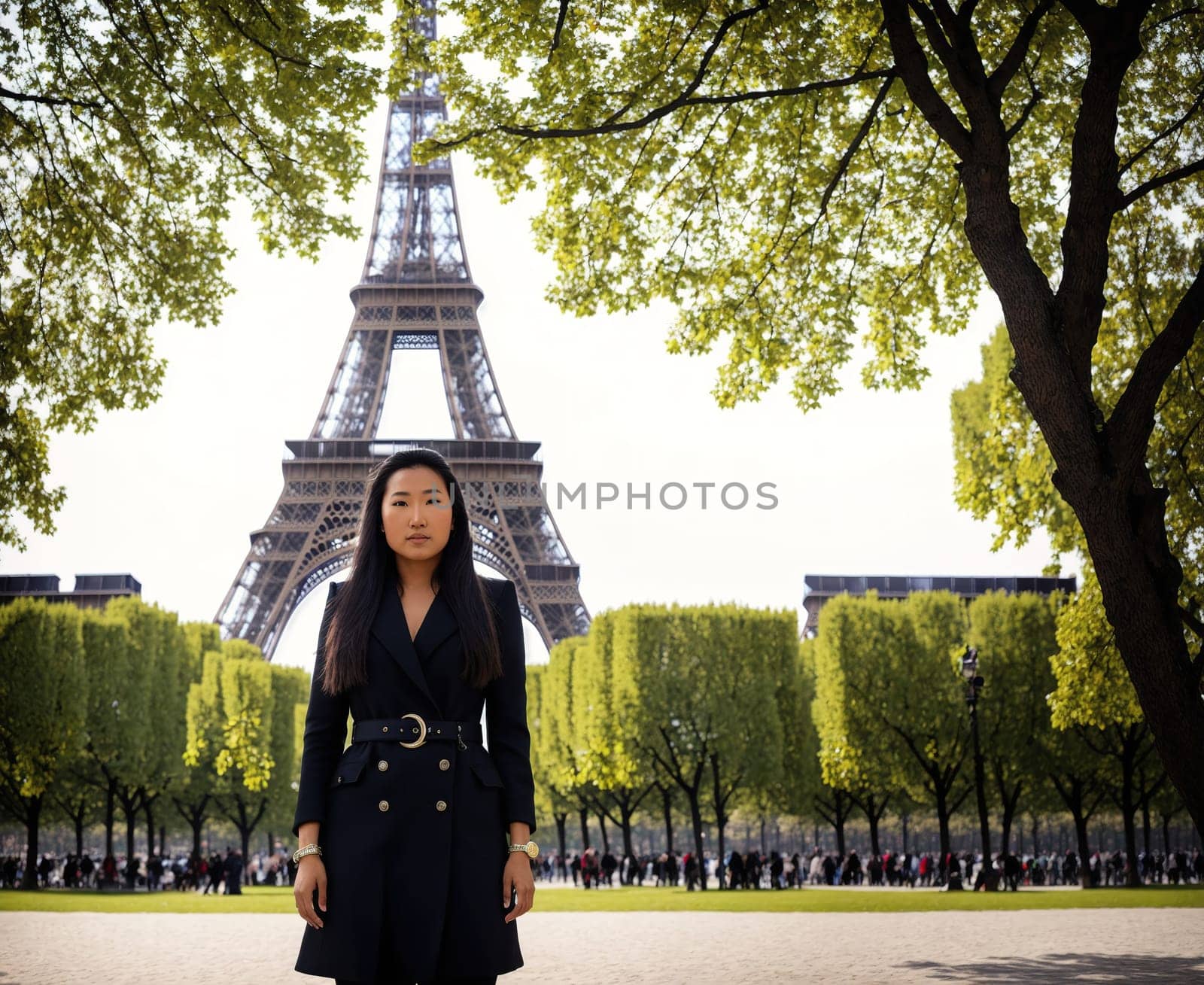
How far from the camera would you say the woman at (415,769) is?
3795 millimetres

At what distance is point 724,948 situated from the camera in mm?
14609

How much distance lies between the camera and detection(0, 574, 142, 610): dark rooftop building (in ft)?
248

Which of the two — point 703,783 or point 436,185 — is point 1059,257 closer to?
point 703,783

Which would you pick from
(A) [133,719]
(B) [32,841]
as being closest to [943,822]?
(A) [133,719]

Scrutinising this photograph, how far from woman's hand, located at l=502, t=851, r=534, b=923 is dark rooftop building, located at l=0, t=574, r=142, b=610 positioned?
246 ft

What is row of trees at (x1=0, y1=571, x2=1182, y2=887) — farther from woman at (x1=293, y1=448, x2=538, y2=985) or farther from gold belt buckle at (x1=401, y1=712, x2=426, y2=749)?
gold belt buckle at (x1=401, y1=712, x2=426, y2=749)

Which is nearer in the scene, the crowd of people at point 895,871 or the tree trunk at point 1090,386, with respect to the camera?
the tree trunk at point 1090,386

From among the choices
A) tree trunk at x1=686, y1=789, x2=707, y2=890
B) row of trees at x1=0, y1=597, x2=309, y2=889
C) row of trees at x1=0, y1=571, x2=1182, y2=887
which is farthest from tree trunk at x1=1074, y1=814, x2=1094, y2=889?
row of trees at x1=0, y1=597, x2=309, y2=889

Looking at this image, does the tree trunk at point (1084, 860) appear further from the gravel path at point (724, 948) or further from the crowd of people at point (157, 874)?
the crowd of people at point (157, 874)

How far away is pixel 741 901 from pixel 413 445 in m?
35.2

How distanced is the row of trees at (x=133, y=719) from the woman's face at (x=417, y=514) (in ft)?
95.1

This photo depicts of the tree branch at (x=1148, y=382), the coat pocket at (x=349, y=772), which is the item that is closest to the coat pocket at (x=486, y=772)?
the coat pocket at (x=349, y=772)

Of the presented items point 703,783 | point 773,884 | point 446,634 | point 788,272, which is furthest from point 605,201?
point 703,783

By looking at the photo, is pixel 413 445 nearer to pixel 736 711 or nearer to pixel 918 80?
pixel 736 711
